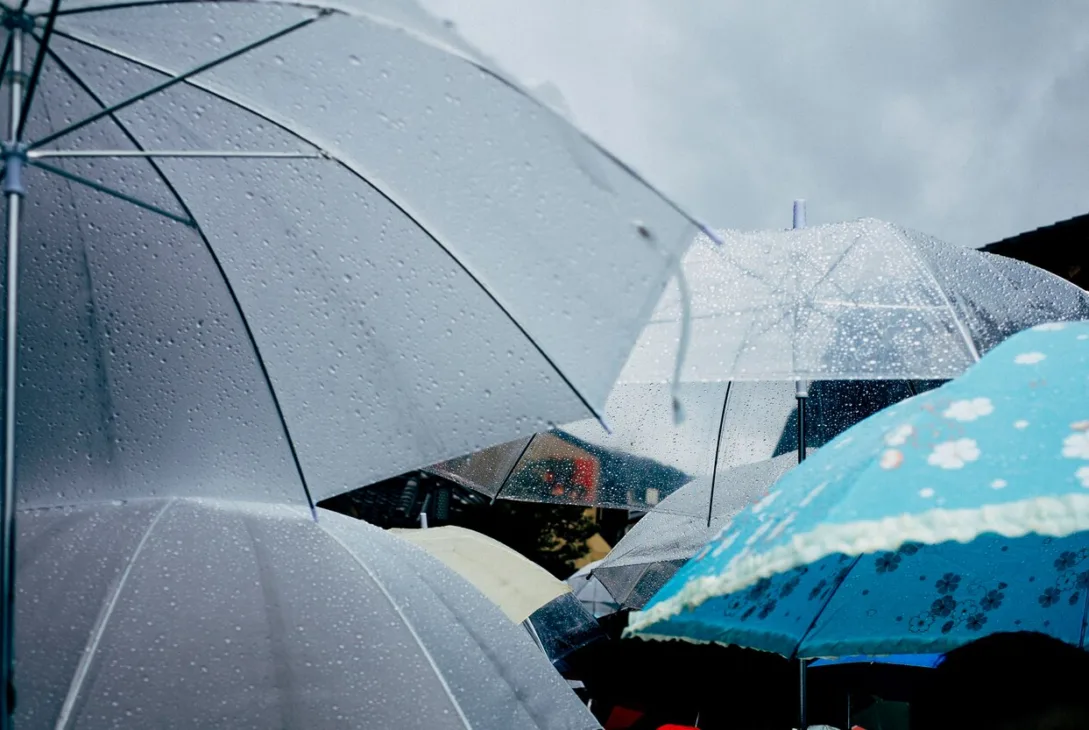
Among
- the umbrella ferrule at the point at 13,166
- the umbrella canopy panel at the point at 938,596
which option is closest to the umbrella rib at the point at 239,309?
the umbrella ferrule at the point at 13,166

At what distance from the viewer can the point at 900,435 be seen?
2.09 metres

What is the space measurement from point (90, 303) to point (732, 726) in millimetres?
11961

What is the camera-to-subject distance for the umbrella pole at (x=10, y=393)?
2.14 meters

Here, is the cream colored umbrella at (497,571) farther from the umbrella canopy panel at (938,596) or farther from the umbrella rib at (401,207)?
the umbrella rib at (401,207)

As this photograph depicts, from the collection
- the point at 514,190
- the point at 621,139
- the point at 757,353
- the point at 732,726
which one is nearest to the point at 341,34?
the point at 514,190

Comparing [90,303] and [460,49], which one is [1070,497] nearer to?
[460,49]

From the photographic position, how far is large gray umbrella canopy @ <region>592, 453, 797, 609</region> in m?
6.56

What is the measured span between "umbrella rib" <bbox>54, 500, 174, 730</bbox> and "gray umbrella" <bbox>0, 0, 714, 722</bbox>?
0.28m

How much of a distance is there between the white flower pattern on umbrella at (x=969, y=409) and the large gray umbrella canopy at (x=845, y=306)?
4.87 feet

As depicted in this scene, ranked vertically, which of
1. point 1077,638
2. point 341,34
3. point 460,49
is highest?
point 341,34

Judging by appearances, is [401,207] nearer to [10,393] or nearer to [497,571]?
[10,393]

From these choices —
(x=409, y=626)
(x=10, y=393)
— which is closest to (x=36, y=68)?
(x=10, y=393)

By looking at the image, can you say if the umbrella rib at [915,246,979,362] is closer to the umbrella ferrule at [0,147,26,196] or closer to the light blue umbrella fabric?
the light blue umbrella fabric

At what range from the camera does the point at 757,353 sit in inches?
157
